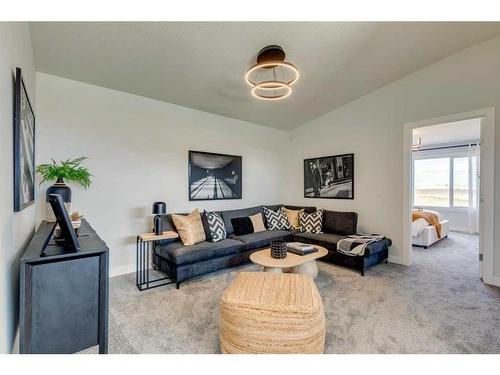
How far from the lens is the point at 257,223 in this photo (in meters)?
4.30

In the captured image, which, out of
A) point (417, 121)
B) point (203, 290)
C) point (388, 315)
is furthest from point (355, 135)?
point (203, 290)

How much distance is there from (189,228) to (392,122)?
3.59 metres

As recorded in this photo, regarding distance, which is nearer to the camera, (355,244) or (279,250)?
(279,250)

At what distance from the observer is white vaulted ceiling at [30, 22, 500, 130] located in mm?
2363

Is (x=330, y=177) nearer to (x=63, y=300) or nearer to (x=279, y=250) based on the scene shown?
(x=279, y=250)

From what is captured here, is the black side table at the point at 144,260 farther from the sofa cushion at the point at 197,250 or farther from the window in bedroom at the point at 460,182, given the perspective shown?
the window in bedroom at the point at 460,182

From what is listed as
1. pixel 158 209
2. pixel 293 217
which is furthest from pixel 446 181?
pixel 158 209

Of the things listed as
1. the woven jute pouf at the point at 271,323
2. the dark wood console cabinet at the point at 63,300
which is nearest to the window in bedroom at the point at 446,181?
the woven jute pouf at the point at 271,323

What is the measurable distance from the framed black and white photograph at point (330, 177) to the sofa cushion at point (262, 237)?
121cm

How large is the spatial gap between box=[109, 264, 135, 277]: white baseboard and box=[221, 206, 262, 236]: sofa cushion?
150 cm

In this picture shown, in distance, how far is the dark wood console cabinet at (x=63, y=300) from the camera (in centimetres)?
125

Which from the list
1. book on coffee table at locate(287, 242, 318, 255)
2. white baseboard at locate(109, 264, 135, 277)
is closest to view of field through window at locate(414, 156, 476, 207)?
book on coffee table at locate(287, 242, 318, 255)
